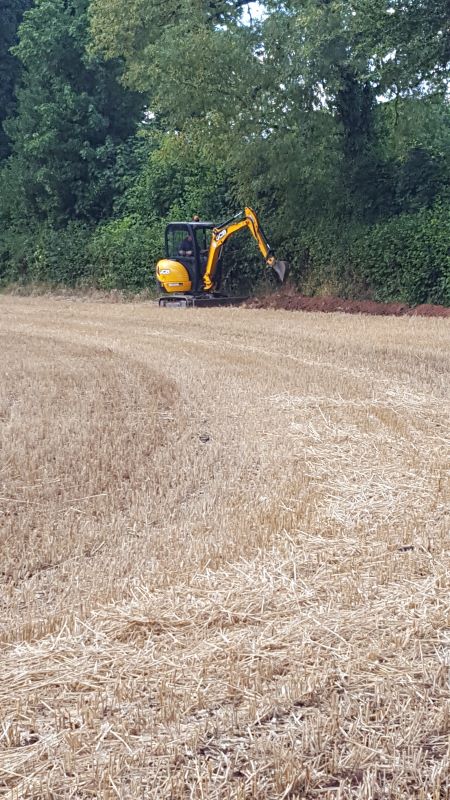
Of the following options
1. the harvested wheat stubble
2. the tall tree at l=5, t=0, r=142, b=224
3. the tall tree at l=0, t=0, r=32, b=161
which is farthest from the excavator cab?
the tall tree at l=0, t=0, r=32, b=161

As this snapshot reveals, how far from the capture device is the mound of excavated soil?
2031 centimetres

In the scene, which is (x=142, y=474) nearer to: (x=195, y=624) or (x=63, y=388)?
(x=195, y=624)

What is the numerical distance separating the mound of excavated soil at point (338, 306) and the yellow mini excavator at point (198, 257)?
2.21ft

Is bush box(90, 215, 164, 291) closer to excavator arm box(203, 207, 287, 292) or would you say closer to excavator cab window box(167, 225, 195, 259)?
excavator cab window box(167, 225, 195, 259)

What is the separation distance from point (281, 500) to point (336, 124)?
1874 cm

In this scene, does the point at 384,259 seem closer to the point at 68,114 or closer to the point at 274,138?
the point at 274,138

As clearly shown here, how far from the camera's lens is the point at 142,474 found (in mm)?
6977

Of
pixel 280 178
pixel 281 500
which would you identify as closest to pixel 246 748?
pixel 281 500

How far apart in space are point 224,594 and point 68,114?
30157 mm

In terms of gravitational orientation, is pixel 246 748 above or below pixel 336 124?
below

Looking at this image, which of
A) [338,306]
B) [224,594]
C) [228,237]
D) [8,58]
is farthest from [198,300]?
[8,58]

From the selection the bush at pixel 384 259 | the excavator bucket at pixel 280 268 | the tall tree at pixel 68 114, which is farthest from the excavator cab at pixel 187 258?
the tall tree at pixel 68 114

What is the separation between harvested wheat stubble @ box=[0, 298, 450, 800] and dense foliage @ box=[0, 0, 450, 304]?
1242cm

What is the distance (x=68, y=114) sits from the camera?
32125 mm
